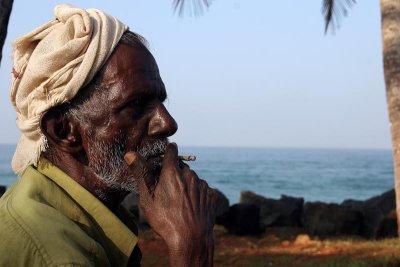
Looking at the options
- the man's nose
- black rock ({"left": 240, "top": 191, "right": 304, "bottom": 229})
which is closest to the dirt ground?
black rock ({"left": 240, "top": 191, "right": 304, "bottom": 229})

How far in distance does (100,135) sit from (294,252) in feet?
29.8

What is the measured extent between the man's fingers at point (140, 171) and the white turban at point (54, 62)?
10.7 inches

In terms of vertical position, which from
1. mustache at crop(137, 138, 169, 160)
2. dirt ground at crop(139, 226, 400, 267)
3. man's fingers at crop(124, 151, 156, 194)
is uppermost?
mustache at crop(137, 138, 169, 160)

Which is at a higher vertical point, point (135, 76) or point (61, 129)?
point (135, 76)

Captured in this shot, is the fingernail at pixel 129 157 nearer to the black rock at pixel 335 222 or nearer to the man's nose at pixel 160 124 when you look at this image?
the man's nose at pixel 160 124

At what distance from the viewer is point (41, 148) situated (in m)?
2.35

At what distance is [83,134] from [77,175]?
0.13 m

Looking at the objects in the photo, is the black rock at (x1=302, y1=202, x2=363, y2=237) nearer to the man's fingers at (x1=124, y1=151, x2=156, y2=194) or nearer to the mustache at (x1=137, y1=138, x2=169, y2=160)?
the mustache at (x1=137, y1=138, x2=169, y2=160)

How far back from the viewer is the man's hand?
2.05m

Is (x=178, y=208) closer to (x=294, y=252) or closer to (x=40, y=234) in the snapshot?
(x=40, y=234)

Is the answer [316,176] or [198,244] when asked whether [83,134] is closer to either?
[198,244]

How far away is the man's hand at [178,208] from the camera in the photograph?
6.73 feet

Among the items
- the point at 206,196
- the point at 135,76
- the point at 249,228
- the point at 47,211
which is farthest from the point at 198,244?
the point at 249,228

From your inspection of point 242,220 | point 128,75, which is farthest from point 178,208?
point 242,220
